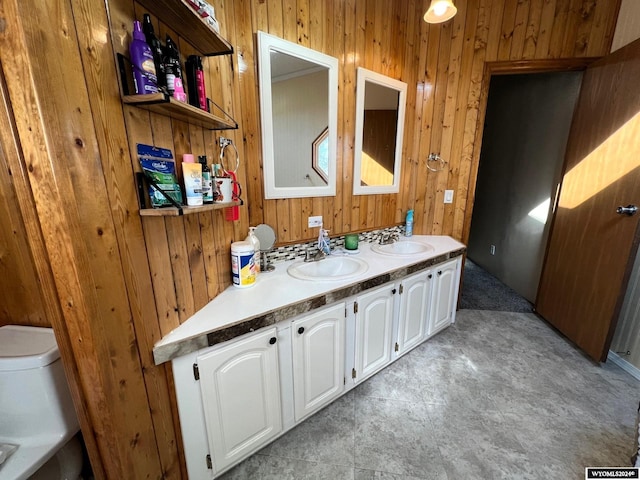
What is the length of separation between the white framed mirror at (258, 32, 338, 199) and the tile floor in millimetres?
1375

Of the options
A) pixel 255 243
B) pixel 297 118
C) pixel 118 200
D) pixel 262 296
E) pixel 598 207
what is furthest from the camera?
pixel 598 207

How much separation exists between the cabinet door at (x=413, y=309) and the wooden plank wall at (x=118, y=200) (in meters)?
0.80

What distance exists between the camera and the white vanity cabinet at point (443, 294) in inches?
79.9

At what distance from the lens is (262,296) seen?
1.23 m

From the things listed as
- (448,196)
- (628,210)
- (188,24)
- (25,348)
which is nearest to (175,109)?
(188,24)

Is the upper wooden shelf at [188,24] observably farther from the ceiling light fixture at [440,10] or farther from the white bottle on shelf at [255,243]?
the ceiling light fixture at [440,10]

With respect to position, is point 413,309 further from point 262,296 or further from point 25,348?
point 25,348

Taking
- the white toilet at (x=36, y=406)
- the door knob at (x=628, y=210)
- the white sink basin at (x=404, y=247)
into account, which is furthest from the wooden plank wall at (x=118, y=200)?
the door knob at (x=628, y=210)

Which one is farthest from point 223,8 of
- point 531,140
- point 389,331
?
point 531,140

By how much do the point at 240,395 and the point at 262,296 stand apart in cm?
42

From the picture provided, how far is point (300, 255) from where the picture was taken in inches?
70.4

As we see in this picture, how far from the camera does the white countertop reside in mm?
985

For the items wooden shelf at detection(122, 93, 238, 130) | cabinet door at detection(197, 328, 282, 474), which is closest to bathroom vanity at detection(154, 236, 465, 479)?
cabinet door at detection(197, 328, 282, 474)

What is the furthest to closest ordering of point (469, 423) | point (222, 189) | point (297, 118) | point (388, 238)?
point (388, 238) < point (297, 118) < point (469, 423) < point (222, 189)
